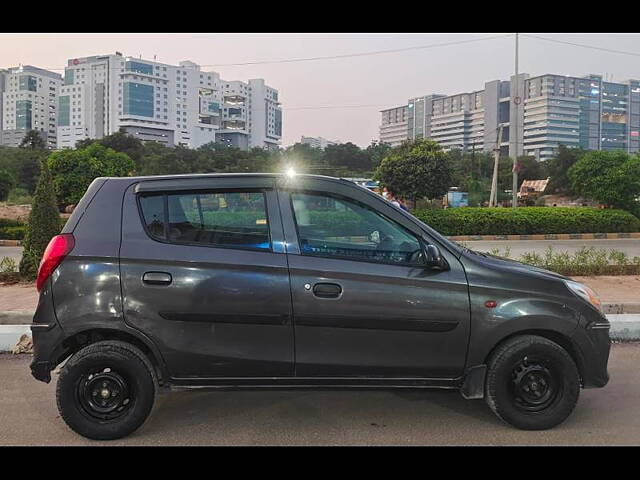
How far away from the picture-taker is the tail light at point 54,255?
358 centimetres

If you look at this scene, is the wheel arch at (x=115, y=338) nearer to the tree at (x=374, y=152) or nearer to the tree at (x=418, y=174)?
the tree at (x=418, y=174)

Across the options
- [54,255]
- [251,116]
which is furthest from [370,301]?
[251,116]

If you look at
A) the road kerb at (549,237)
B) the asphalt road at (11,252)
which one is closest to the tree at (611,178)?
the road kerb at (549,237)

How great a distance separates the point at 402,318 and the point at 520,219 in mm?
18872

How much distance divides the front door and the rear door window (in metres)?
0.19

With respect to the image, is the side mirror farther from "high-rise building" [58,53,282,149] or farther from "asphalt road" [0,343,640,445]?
"high-rise building" [58,53,282,149]

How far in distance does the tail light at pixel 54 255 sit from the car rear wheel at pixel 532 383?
2803mm

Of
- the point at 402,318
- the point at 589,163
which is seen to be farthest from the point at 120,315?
the point at 589,163

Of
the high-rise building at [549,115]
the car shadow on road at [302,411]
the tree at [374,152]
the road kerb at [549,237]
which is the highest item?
the high-rise building at [549,115]

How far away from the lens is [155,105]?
368ft

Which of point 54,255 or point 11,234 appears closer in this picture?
point 54,255

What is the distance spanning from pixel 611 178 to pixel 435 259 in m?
22.1

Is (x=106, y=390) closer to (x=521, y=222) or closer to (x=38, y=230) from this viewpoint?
(x=38, y=230)
